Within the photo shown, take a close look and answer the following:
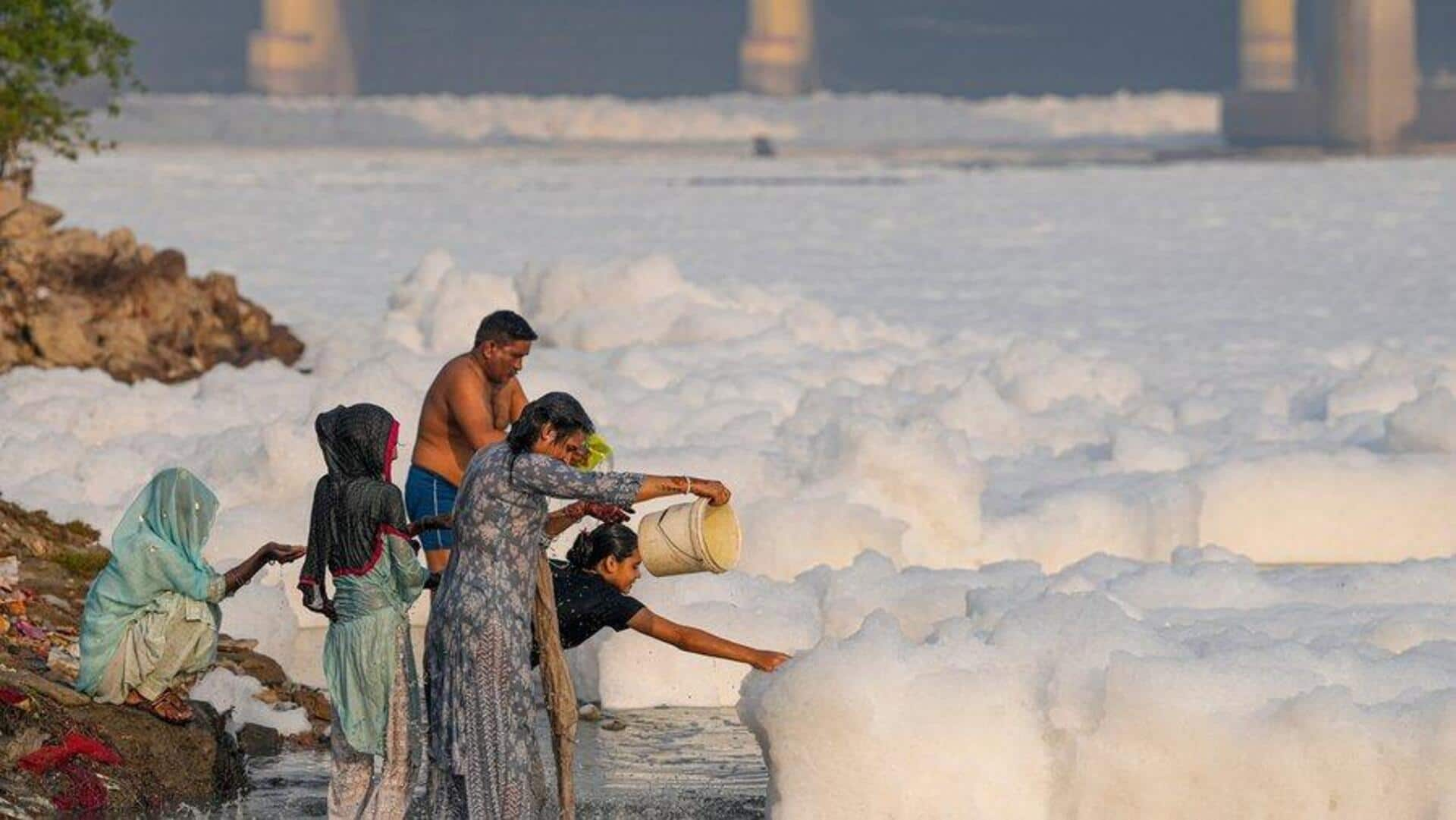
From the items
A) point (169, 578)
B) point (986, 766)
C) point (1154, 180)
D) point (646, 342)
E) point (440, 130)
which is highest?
point (440, 130)

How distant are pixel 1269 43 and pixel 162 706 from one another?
136 ft

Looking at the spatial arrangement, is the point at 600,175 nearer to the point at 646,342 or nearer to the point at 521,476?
the point at 646,342

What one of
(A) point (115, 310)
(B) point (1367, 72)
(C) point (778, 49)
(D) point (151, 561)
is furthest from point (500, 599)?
(C) point (778, 49)

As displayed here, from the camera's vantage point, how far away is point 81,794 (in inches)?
241

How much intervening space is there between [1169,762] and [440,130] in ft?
132

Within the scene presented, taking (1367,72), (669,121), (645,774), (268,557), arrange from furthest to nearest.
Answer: (669,121) → (1367,72) → (645,774) → (268,557)

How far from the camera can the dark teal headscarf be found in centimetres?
592

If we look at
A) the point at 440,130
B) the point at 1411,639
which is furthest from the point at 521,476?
the point at 440,130

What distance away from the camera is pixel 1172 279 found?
18484mm

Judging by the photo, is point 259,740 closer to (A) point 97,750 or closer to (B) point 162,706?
(B) point 162,706

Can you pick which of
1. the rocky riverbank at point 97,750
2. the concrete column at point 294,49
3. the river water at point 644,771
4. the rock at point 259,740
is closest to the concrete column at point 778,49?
the concrete column at point 294,49

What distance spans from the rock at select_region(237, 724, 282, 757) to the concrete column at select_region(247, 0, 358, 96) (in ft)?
133

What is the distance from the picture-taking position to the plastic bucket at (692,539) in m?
5.48

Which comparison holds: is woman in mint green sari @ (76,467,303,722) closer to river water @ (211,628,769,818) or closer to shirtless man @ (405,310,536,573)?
river water @ (211,628,769,818)
